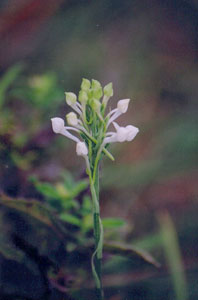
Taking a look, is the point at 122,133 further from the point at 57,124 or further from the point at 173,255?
the point at 173,255

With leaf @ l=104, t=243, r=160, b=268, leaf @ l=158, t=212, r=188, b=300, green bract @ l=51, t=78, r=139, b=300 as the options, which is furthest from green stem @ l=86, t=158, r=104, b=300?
leaf @ l=158, t=212, r=188, b=300

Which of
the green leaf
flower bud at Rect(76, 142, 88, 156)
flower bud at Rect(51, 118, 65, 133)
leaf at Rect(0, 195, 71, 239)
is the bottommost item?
the green leaf

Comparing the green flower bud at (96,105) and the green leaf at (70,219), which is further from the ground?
the green flower bud at (96,105)

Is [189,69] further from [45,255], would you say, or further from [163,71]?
[45,255]

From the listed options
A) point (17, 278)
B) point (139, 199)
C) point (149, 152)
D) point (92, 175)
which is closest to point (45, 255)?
point (17, 278)

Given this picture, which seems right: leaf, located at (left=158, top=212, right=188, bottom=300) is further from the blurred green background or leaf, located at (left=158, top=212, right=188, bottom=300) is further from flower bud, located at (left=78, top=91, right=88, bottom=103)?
flower bud, located at (left=78, top=91, right=88, bottom=103)

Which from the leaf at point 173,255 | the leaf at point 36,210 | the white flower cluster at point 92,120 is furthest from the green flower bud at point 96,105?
the leaf at point 173,255

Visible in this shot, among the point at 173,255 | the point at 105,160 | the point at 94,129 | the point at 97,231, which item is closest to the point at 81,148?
the point at 94,129

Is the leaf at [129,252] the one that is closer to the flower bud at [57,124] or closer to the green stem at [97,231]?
the green stem at [97,231]

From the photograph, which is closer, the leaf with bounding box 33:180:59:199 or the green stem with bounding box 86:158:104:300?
the green stem with bounding box 86:158:104:300
